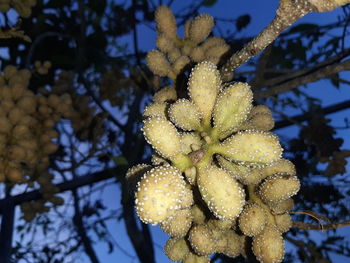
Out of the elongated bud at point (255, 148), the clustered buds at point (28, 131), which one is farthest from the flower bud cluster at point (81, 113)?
the elongated bud at point (255, 148)

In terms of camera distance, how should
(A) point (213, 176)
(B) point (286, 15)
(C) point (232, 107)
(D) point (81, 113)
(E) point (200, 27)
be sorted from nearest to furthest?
1. (B) point (286, 15)
2. (A) point (213, 176)
3. (C) point (232, 107)
4. (E) point (200, 27)
5. (D) point (81, 113)

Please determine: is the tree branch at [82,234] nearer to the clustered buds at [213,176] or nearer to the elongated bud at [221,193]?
the clustered buds at [213,176]

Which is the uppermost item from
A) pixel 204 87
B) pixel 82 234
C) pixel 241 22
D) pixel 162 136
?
pixel 241 22

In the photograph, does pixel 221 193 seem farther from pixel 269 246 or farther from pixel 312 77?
pixel 312 77

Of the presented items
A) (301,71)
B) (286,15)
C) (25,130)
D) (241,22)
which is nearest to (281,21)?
(286,15)

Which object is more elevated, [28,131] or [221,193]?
[28,131]
